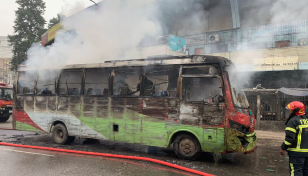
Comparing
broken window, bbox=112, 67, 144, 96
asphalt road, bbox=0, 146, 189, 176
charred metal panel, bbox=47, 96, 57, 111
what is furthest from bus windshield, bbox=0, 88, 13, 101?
broken window, bbox=112, 67, 144, 96

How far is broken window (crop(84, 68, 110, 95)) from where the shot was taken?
7344 millimetres

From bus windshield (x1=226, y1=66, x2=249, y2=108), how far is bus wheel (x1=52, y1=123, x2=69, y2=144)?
565 cm

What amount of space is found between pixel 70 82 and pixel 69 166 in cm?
338

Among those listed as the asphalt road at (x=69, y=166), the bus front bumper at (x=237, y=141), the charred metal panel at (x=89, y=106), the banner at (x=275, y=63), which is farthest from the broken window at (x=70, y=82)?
the banner at (x=275, y=63)

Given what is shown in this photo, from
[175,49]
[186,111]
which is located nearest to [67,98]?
[186,111]

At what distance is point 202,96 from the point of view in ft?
19.5

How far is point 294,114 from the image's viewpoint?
12.3ft

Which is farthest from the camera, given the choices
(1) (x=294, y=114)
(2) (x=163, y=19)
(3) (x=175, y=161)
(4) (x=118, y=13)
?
(2) (x=163, y=19)

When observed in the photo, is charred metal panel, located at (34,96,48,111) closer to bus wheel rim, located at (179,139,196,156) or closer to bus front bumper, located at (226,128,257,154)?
bus wheel rim, located at (179,139,196,156)

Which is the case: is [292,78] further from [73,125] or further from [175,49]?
[73,125]

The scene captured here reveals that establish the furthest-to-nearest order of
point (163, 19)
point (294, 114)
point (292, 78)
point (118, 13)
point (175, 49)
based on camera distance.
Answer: point (163, 19) → point (175, 49) → point (292, 78) → point (118, 13) → point (294, 114)

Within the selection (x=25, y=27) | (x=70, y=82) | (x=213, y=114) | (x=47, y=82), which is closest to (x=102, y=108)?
Result: (x=70, y=82)

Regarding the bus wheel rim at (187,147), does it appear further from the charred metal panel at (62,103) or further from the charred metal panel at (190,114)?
the charred metal panel at (62,103)

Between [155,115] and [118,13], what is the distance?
8.14 m
